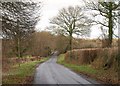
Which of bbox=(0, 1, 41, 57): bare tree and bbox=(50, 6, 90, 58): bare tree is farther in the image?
bbox=(50, 6, 90, 58): bare tree

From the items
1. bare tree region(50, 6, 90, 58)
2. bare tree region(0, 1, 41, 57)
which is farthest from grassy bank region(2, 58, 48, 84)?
bare tree region(50, 6, 90, 58)

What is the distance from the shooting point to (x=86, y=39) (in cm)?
8088

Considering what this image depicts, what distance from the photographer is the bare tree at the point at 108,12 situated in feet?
129

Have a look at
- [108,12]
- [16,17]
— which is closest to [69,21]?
[108,12]

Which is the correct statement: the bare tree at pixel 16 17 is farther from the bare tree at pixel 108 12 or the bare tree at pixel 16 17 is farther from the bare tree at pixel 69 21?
the bare tree at pixel 69 21

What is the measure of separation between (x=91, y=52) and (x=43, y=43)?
6106 cm

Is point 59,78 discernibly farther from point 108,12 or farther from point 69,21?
point 69,21

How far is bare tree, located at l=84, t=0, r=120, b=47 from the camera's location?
39.2 m

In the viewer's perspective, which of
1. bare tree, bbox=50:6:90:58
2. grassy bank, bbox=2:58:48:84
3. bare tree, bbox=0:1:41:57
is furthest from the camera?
bare tree, bbox=50:6:90:58

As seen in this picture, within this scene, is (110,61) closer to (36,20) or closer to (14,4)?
(36,20)

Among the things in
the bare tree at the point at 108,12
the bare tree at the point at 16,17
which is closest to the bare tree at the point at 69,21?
the bare tree at the point at 108,12

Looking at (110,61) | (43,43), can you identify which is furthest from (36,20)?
(43,43)

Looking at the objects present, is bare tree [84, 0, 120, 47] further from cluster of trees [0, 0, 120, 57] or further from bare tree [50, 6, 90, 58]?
bare tree [50, 6, 90, 58]

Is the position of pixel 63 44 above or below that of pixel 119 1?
below
